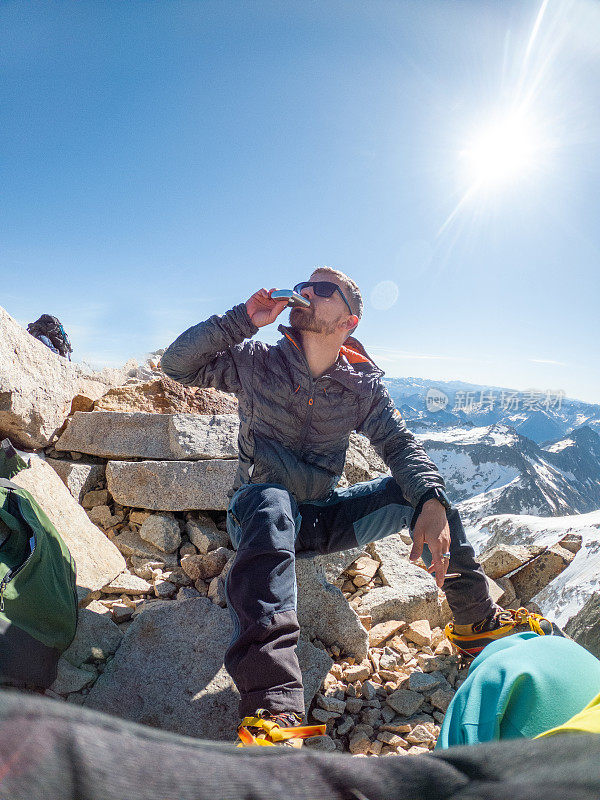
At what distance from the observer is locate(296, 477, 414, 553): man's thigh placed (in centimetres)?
373

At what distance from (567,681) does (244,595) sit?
1.81 metres

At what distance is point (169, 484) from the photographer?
478 cm

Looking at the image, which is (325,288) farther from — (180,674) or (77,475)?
(77,475)

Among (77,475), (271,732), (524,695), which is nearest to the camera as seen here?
(524,695)

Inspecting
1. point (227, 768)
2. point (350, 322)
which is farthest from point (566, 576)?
point (227, 768)

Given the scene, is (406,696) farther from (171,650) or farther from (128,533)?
(128,533)

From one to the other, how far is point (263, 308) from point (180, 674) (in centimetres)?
293

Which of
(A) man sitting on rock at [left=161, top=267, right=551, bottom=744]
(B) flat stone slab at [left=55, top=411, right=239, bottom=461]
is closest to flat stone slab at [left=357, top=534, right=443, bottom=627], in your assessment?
(A) man sitting on rock at [left=161, top=267, right=551, bottom=744]

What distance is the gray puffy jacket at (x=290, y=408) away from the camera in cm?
360

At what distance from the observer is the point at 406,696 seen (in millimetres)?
3090

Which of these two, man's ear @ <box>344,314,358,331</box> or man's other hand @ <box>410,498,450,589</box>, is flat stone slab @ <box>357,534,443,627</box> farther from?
man's ear @ <box>344,314,358,331</box>

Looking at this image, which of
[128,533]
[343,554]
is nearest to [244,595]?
[343,554]

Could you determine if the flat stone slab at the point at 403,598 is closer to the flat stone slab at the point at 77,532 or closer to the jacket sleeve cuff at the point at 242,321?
the flat stone slab at the point at 77,532

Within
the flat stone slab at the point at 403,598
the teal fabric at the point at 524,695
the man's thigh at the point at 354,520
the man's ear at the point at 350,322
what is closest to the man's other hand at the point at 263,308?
the man's ear at the point at 350,322
